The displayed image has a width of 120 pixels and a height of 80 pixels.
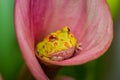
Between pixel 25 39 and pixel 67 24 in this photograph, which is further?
pixel 67 24

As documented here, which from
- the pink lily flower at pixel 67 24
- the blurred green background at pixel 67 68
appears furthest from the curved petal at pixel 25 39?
the blurred green background at pixel 67 68

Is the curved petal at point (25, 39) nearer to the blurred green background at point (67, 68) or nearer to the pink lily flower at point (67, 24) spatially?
the pink lily flower at point (67, 24)

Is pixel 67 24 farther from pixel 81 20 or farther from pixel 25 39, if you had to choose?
pixel 25 39

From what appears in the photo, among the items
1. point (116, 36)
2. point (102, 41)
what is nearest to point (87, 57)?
point (102, 41)

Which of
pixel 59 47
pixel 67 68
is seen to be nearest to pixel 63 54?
pixel 59 47

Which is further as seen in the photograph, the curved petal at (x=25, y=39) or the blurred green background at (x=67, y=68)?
the blurred green background at (x=67, y=68)
